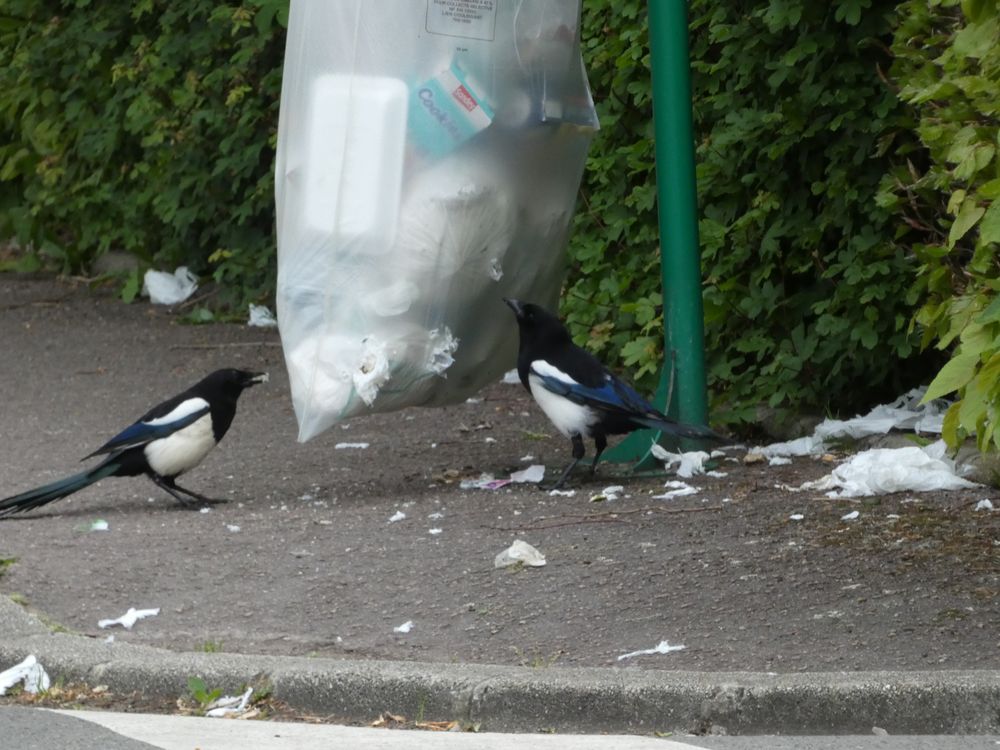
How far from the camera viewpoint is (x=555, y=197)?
5.67 meters

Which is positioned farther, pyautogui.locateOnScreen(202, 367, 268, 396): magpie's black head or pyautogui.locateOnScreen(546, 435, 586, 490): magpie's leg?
pyautogui.locateOnScreen(202, 367, 268, 396): magpie's black head

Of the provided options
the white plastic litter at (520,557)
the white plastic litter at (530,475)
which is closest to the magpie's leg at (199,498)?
the white plastic litter at (530,475)

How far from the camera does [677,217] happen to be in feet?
18.8

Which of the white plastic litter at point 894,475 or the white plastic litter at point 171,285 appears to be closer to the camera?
the white plastic litter at point 894,475

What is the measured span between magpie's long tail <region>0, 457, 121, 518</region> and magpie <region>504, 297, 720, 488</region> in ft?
4.83

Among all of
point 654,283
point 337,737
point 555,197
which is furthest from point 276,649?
point 654,283

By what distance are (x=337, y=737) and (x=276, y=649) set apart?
30.8 inches

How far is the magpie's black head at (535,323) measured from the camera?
18.2 ft

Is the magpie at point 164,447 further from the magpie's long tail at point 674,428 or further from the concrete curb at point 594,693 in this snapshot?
the concrete curb at point 594,693

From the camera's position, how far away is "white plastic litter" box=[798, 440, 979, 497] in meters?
5.27

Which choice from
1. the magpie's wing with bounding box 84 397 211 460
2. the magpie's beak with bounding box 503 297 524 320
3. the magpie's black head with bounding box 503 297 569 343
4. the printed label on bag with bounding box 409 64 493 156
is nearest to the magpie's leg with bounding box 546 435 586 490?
the magpie's black head with bounding box 503 297 569 343

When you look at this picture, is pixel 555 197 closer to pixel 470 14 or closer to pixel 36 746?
pixel 470 14

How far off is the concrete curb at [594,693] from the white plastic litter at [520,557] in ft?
3.27

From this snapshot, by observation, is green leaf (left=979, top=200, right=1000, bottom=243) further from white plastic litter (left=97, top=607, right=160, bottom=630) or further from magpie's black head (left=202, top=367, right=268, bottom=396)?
magpie's black head (left=202, top=367, right=268, bottom=396)
